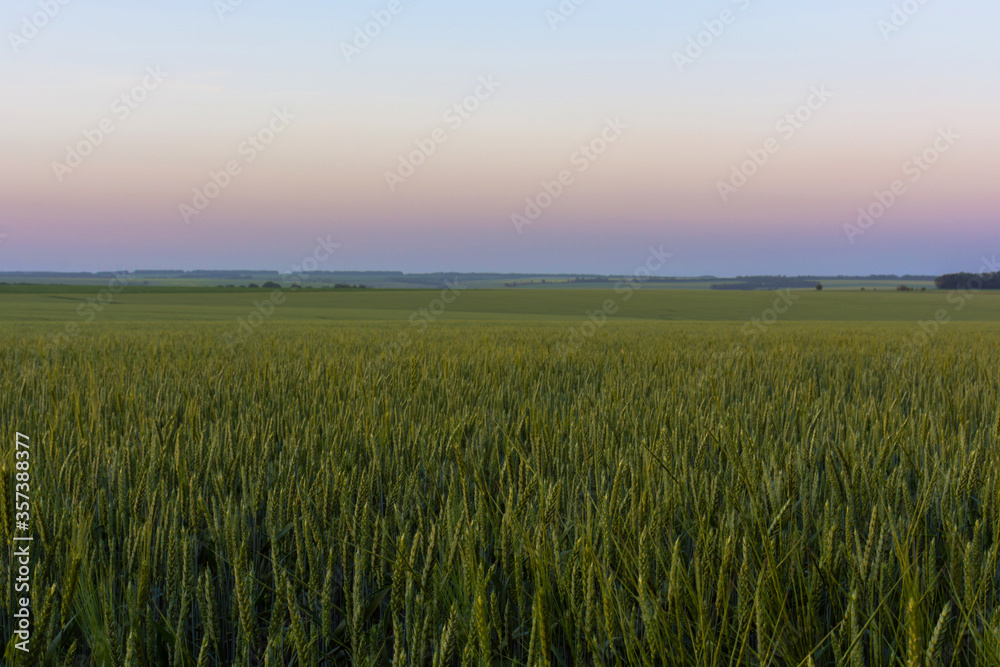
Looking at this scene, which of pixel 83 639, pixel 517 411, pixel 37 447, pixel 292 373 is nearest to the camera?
pixel 83 639

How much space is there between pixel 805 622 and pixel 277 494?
125 centimetres

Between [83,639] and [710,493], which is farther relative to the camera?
[710,493]

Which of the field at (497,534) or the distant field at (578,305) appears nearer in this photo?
the field at (497,534)

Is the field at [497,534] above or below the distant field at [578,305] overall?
above

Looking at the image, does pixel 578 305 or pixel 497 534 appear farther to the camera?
pixel 578 305

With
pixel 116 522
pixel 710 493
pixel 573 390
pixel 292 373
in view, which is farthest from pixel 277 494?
pixel 292 373

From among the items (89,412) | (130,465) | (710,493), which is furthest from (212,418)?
(710,493)

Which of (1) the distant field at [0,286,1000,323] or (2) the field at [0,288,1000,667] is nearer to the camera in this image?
(2) the field at [0,288,1000,667]

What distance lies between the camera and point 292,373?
4.06 m

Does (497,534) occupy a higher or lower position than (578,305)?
higher

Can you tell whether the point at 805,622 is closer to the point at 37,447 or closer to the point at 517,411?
the point at 517,411

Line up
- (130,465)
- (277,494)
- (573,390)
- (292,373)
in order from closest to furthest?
(277,494)
(130,465)
(573,390)
(292,373)

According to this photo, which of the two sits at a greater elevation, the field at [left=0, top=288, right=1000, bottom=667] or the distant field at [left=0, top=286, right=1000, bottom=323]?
the field at [left=0, top=288, right=1000, bottom=667]

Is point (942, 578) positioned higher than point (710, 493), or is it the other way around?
point (710, 493)
